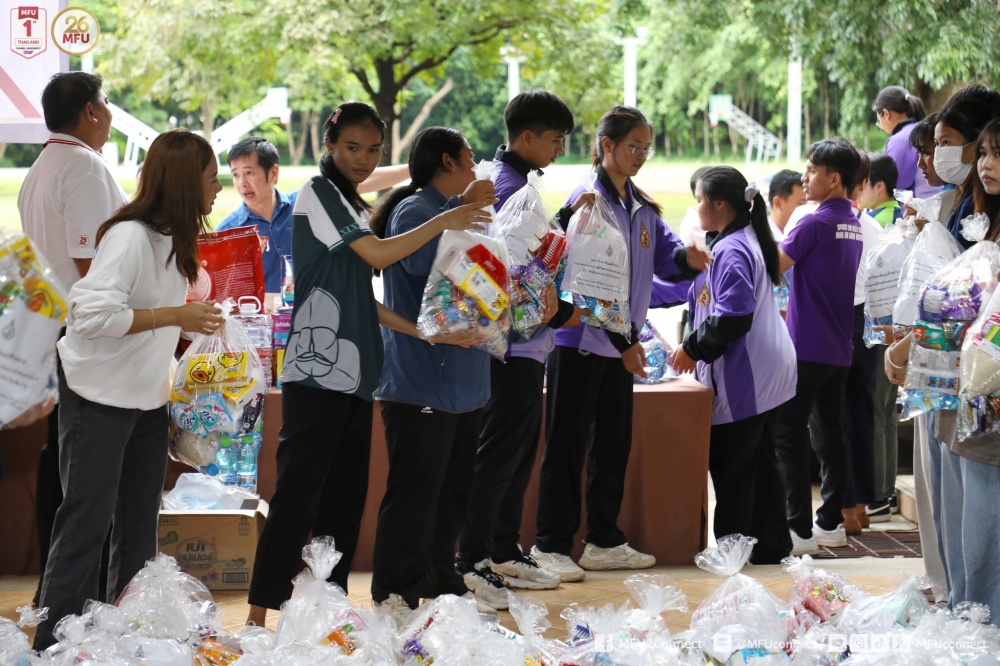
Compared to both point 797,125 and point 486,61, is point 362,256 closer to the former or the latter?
point 486,61

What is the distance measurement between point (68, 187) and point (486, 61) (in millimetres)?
6659

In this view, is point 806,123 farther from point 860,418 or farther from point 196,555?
point 196,555

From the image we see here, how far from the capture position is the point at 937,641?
90.9 inches

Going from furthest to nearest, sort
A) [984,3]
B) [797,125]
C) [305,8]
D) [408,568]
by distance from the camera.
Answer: [797,125]
[305,8]
[984,3]
[408,568]

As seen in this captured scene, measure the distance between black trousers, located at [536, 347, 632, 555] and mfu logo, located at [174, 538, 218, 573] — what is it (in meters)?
1.13

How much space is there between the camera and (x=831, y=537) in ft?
14.7

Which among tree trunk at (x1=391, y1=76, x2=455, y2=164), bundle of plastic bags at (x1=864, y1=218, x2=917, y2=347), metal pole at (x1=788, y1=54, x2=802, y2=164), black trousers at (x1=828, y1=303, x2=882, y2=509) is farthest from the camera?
metal pole at (x1=788, y1=54, x2=802, y2=164)

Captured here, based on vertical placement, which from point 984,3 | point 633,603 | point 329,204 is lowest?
point 633,603

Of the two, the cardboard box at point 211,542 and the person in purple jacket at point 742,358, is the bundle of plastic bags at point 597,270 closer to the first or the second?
the person in purple jacket at point 742,358

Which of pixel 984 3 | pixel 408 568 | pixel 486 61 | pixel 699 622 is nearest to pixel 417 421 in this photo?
pixel 408 568

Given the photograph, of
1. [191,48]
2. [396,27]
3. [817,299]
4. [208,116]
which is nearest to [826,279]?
[817,299]

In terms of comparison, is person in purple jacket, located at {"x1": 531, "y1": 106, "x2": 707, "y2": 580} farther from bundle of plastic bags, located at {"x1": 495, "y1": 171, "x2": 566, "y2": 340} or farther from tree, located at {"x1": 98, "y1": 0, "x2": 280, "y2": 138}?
tree, located at {"x1": 98, "y1": 0, "x2": 280, "y2": 138}

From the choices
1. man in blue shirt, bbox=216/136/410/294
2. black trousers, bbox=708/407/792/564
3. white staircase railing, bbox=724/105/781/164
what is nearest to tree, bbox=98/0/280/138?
man in blue shirt, bbox=216/136/410/294

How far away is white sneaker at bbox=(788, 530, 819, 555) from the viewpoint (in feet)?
13.9
